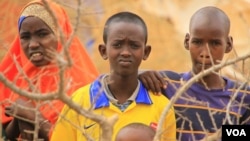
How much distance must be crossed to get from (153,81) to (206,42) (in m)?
0.33

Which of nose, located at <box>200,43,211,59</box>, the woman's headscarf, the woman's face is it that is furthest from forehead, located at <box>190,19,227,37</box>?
the woman's face

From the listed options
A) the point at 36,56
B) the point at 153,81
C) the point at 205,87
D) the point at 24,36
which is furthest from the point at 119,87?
the point at 24,36

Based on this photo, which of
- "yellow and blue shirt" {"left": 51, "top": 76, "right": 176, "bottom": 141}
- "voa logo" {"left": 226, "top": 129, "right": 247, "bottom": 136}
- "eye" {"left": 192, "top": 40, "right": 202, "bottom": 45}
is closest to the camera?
"voa logo" {"left": 226, "top": 129, "right": 247, "bottom": 136}

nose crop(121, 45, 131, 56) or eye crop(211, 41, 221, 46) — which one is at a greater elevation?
eye crop(211, 41, 221, 46)

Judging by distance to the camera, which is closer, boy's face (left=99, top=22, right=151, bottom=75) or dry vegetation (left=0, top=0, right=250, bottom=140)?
boy's face (left=99, top=22, right=151, bottom=75)

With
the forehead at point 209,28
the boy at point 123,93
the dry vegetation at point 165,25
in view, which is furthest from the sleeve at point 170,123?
the dry vegetation at point 165,25

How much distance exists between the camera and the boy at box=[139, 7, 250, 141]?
4.23 meters

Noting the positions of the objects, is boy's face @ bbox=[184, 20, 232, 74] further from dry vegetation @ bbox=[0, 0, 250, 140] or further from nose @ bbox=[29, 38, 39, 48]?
dry vegetation @ bbox=[0, 0, 250, 140]

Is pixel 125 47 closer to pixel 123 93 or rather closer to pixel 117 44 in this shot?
pixel 117 44

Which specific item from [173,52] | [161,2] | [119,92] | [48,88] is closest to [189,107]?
[119,92]

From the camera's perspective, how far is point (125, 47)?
4215mm

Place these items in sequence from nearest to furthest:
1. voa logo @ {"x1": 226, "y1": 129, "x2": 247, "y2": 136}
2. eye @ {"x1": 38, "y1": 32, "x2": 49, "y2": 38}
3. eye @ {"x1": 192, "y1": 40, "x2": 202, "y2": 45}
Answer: voa logo @ {"x1": 226, "y1": 129, "x2": 247, "y2": 136}
eye @ {"x1": 192, "y1": 40, "x2": 202, "y2": 45}
eye @ {"x1": 38, "y1": 32, "x2": 49, "y2": 38}

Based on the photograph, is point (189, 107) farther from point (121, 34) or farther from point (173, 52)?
point (173, 52)

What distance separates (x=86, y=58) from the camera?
16.4 feet
